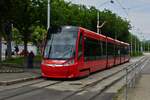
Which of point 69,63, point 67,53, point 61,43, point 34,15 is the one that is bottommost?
point 69,63

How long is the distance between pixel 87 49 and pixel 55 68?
402 cm

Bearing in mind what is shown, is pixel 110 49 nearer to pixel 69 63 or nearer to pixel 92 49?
pixel 92 49

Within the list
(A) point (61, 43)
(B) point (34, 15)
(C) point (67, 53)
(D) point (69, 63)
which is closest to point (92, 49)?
(A) point (61, 43)

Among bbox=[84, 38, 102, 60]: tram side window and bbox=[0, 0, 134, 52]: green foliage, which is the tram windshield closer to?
bbox=[84, 38, 102, 60]: tram side window

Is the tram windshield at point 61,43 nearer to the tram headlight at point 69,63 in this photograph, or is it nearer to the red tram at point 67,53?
the red tram at point 67,53

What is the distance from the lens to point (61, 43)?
29.2 meters

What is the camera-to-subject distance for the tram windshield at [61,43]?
28781 mm

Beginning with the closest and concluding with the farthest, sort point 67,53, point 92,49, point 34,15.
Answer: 1. point 67,53
2. point 92,49
3. point 34,15

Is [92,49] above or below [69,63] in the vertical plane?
above

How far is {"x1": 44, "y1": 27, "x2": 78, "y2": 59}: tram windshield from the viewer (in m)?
28.8

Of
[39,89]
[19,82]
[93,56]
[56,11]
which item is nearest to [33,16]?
[56,11]

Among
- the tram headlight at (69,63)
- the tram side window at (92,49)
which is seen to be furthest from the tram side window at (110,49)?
the tram headlight at (69,63)

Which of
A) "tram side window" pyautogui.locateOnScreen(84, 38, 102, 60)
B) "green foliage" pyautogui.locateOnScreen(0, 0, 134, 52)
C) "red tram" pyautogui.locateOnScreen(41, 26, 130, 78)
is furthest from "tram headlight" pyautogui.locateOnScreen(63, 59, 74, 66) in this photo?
"green foliage" pyautogui.locateOnScreen(0, 0, 134, 52)

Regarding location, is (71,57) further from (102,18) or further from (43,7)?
(102,18)
